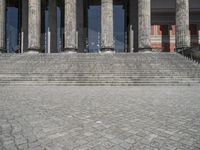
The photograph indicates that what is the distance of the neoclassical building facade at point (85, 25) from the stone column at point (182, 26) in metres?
2.07

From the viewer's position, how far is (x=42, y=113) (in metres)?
5.60

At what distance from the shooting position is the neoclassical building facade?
2570 cm

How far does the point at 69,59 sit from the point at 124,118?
1501cm

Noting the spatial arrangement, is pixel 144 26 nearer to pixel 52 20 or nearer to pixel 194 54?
pixel 194 54

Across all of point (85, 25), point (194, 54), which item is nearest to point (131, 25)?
point (85, 25)

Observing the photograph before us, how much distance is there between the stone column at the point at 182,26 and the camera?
2420 centimetres

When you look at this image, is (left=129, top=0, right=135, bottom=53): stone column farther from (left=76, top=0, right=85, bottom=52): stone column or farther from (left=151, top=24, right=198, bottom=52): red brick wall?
(left=76, top=0, right=85, bottom=52): stone column

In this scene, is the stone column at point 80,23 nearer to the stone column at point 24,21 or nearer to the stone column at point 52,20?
the stone column at point 52,20

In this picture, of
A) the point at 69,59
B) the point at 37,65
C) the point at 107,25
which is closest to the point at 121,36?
the point at 107,25

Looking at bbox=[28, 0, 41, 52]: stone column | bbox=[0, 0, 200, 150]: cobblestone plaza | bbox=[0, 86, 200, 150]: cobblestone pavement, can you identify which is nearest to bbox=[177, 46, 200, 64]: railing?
bbox=[0, 0, 200, 150]: cobblestone plaza

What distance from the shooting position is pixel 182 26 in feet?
80.5

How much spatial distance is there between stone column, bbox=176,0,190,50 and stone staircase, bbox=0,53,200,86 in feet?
12.9

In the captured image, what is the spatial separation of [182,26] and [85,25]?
12757 mm

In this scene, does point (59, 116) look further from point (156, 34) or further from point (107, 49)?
point (156, 34)
